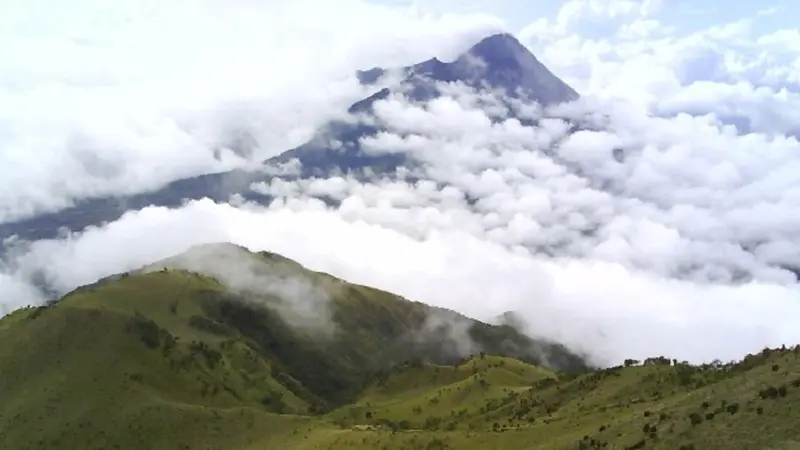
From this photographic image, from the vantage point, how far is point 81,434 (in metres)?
146

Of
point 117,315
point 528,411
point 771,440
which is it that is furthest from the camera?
point 117,315

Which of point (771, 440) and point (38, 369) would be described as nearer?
point (771, 440)

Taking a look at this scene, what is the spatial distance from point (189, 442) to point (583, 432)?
97.8 meters

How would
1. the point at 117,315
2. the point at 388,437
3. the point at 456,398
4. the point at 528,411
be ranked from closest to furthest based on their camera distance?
the point at 388,437 → the point at 528,411 → the point at 456,398 → the point at 117,315

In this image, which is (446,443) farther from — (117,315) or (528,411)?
(117,315)

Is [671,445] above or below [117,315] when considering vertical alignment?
below

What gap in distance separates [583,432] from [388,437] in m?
33.5

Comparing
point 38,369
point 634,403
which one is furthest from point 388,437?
point 38,369

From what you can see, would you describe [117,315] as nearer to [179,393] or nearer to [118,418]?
[179,393]

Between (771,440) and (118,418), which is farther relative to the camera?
(118,418)

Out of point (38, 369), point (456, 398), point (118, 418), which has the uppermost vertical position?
point (38, 369)

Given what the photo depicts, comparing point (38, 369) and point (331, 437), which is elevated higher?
point (38, 369)

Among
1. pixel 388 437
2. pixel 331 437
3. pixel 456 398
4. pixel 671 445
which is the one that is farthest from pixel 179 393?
pixel 671 445

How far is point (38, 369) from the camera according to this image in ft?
562
